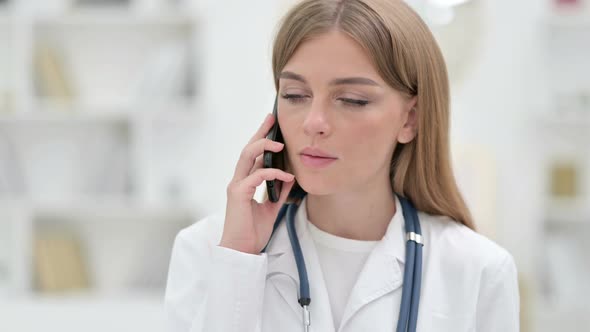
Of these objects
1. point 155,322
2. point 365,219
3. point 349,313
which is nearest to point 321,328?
point 349,313

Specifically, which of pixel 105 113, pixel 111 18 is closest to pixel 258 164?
pixel 105 113

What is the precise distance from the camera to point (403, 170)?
1.57 m

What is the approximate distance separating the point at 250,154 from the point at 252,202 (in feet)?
0.30

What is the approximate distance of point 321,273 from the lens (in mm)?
1504

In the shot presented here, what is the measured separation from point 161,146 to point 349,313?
2.33 m

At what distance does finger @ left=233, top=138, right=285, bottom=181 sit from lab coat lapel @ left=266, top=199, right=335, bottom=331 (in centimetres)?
15

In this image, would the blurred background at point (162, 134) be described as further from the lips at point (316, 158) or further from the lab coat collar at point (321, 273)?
the lips at point (316, 158)

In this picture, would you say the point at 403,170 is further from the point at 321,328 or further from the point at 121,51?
the point at 121,51

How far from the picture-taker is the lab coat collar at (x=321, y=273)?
1.45m

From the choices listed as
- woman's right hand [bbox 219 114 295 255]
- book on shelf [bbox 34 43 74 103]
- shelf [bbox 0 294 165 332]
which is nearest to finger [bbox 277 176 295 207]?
woman's right hand [bbox 219 114 295 255]

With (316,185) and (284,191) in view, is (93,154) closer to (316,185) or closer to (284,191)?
(284,191)

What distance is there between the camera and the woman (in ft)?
4.55

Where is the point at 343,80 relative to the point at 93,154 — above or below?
above

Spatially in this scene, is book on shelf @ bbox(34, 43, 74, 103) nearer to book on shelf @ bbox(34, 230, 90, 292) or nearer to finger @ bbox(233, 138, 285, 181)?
book on shelf @ bbox(34, 230, 90, 292)
